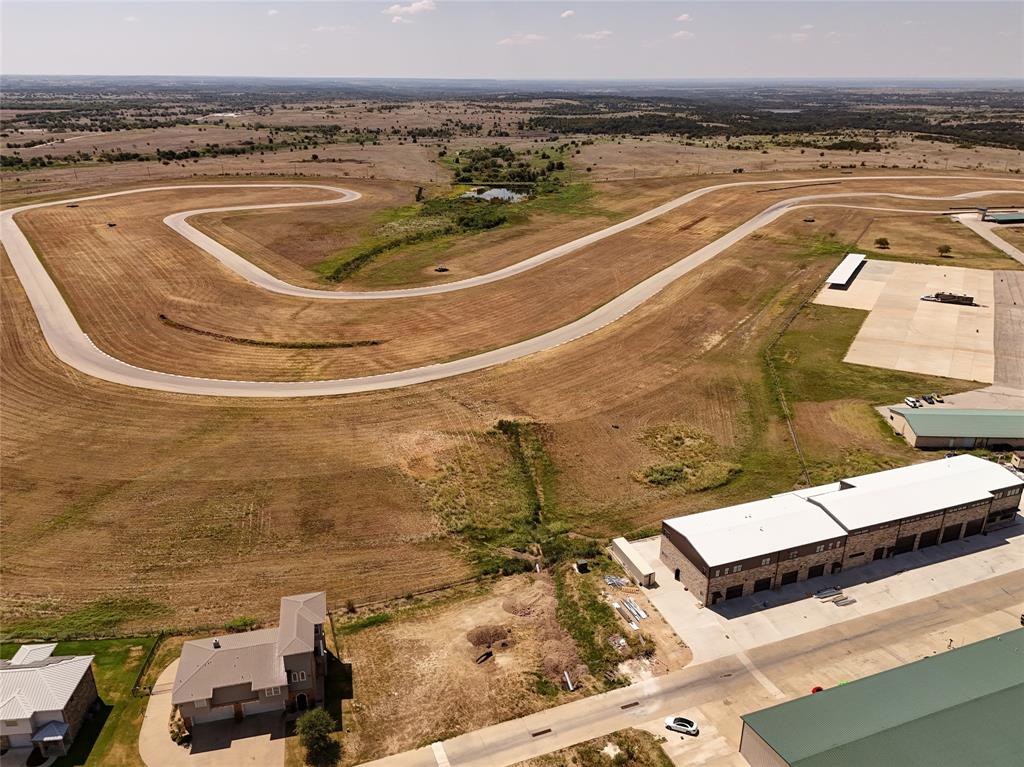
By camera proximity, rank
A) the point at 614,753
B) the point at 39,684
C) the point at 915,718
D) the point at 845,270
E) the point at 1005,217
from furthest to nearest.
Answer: the point at 1005,217 → the point at 845,270 → the point at 39,684 → the point at 614,753 → the point at 915,718

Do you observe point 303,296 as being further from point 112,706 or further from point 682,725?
point 682,725

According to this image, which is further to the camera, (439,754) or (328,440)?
(328,440)

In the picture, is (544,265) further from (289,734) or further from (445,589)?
(289,734)

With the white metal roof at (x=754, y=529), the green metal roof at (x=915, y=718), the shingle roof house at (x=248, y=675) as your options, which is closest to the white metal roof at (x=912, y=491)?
the white metal roof at (x=754, y=529)

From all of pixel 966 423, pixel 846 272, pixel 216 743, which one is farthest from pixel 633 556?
pixel 846 272

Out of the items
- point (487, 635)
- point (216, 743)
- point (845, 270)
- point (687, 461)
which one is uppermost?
Answer: point (845, 270)

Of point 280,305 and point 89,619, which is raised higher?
point 280,305

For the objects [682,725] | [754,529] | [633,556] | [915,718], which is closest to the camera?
[915,718]

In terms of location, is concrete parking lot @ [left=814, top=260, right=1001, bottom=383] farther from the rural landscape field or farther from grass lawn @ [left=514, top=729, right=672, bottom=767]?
grass lawn @ [left=514, top=729, right=672, bottom=767]

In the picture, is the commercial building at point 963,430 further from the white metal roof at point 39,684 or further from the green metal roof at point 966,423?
the white metal roof at point 39,684
